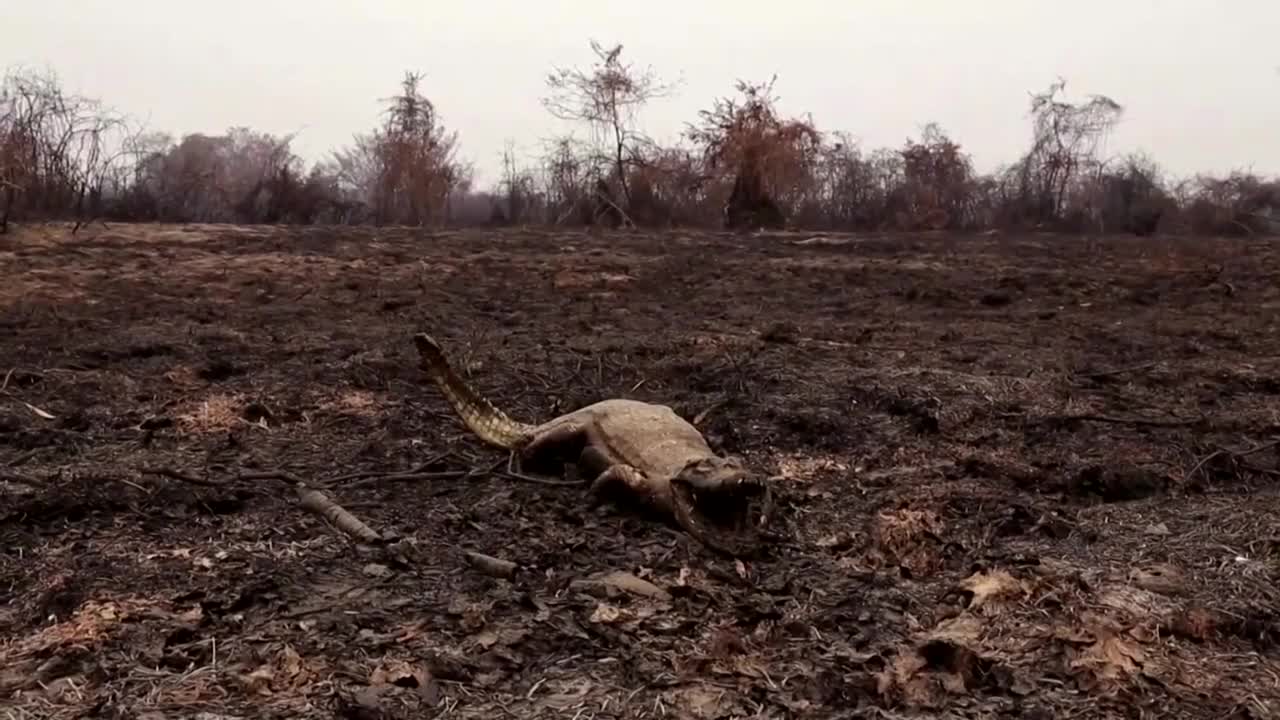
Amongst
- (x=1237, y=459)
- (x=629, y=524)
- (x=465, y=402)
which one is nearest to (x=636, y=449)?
(x=629, y=524)

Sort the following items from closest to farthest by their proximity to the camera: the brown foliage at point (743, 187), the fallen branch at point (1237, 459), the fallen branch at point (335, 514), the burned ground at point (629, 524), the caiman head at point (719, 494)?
the burned ground at point (629, 524), the fallen branch at point (335, 514), the caiman head at point (719, 494), the fallen branch at point (1237, 459), the brown foliage at point (743, 187)

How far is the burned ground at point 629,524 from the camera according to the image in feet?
9.84

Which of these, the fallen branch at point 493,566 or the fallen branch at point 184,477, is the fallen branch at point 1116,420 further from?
the fallen branch at point 184,477

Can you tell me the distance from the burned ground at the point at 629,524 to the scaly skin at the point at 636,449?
14 cm

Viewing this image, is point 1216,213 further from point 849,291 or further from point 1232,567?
point 1232,567

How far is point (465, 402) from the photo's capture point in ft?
18.1

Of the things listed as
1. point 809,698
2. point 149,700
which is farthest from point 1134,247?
point 149,700

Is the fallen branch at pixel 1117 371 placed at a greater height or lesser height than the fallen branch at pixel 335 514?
greater

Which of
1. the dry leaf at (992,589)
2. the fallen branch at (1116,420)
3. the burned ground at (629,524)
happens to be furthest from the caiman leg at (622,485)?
the fallen branch at (1116,420)

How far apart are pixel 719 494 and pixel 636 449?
1.83 feet

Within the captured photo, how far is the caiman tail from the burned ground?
0.51ft

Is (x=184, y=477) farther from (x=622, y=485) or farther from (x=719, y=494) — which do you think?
(x=719, y=494)

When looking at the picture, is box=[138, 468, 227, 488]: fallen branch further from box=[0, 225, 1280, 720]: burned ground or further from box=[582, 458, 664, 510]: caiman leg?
box=[582, 458, 664, 510]: caiman leg

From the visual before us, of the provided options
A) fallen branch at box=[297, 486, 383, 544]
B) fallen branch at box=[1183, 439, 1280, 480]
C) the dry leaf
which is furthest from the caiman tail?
fallen branch at box=[1183, 439, 1280, 480]
